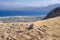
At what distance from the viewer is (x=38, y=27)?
19.9 metres

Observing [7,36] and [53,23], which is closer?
[7,36]

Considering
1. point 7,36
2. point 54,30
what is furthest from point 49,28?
point 7,36

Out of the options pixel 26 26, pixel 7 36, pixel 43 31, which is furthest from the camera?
pixel 26 26

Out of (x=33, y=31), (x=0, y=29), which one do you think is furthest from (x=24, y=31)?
(x=0, y=29)

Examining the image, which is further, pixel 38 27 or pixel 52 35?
pixel 38 27

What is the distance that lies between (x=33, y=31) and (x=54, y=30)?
6.31ft

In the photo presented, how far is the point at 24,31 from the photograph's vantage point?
19.2m

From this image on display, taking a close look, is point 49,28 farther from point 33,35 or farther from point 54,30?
point 33,35

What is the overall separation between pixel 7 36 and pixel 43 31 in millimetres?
3237

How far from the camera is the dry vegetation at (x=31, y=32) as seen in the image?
1811cm

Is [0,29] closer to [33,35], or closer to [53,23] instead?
[33,35]

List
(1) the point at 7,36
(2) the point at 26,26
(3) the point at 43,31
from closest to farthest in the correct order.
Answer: (1) the point at 7,36, (3) the point at 43,31, (2) the point at 26,26

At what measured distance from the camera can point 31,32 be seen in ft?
62.1

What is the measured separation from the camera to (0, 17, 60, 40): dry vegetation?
59.4ft
